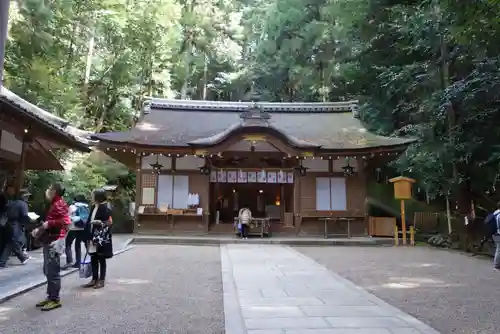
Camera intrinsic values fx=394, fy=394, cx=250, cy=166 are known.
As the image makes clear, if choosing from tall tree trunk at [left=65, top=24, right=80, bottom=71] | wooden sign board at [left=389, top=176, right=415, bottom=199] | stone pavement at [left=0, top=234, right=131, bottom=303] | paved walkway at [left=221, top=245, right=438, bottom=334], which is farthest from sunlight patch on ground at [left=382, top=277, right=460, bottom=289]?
tall tree trunk at [left=65, top=24, right=80, bottom=71]

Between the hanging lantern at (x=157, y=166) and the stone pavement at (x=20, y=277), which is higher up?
the hanging lantern at (x=157, y=166)

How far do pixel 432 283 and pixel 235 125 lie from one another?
8485 mm

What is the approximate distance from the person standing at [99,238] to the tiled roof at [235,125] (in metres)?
7.67

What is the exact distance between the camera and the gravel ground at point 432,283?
162 inches

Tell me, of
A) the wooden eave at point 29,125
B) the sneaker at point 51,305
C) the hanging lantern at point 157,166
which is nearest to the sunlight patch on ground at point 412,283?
the sneaker at point 51,305

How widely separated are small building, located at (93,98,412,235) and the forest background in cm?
195

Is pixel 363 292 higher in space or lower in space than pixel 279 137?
lower

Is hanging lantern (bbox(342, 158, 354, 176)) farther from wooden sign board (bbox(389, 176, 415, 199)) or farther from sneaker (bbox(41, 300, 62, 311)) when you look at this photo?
sneaker (bbox(41, 300, 62, 311))

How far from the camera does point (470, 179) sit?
1154 cm

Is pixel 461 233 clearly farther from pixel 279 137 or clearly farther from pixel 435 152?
pixel 279 137

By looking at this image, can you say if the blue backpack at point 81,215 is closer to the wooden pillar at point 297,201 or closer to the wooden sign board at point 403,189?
the wooden pillar at point 297,201

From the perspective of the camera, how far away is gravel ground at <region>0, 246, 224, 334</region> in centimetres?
363

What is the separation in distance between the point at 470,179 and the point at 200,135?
358 inches

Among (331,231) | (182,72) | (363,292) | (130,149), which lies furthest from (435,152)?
(182,72)
